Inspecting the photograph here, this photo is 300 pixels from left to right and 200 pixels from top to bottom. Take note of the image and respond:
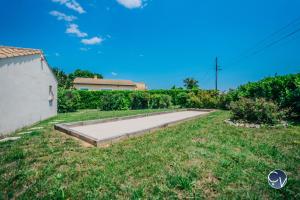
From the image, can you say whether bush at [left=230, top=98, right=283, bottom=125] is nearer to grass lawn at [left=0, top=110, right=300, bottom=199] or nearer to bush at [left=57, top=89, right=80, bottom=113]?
grass lawn at [left=0, top=110, right=300, bottom=199]

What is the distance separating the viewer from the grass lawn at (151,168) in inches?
116

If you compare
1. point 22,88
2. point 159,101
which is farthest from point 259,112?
point 159,101

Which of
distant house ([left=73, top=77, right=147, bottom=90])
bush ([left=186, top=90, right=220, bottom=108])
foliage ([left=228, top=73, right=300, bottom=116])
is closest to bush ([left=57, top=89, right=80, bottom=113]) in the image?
bush ([left=186, top=90, right=220, bottom=108])

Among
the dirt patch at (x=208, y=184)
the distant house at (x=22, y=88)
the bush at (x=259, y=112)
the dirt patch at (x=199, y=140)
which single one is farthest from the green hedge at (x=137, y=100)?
the dirt patch at (x=208, y=184)

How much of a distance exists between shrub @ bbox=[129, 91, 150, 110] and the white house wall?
10805 mm

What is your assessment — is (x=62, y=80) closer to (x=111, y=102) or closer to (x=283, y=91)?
(x=111, y=102)

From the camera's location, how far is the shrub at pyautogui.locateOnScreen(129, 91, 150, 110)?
73.4 feet

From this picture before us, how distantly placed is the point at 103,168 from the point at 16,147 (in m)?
3.09

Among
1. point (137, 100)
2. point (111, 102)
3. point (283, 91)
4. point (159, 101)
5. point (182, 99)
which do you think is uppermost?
point (283, 91)

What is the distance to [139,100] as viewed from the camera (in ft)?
73.9

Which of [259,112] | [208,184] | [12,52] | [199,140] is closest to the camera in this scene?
[208,184]

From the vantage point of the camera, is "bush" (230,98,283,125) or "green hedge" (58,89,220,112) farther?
"green hedge" (58,89,220,112)

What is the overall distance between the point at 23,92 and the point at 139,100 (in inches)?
558

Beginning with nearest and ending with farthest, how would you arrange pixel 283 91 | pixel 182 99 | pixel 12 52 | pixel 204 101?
pixel 12 52 < pixel 283 91 < pixel 204 101 < pixel 182 99
